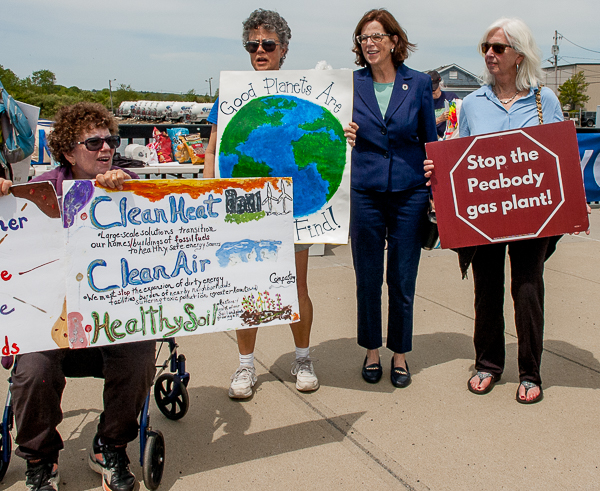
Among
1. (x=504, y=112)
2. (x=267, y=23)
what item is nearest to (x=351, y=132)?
(x=267, y=23)

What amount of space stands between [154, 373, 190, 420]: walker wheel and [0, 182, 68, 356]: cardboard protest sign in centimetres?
73

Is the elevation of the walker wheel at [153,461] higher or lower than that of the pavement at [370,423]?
higher

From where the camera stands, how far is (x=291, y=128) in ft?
9.39

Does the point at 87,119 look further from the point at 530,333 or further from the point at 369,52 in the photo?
the point at 530,333

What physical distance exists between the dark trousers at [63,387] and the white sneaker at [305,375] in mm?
1051

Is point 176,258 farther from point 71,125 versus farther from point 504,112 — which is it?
point 504,112

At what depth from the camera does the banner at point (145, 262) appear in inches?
86.0

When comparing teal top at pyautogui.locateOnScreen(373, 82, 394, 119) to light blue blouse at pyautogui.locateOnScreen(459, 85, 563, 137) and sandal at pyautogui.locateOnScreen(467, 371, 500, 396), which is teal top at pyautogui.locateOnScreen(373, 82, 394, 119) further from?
sandal at pyautogui.locateOnScreen(467, 371, 500, 396)

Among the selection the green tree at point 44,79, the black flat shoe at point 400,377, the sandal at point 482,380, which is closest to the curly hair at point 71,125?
the black flat shoe at point 400,377

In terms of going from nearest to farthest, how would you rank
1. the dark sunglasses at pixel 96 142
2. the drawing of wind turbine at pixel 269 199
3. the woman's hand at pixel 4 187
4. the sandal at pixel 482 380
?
the woman's hand at pixel 4 187, the dark sunglasses at pixel 96 142, the drawing of wind turbine at pixel 269 199, the sandal at pixel 482 380

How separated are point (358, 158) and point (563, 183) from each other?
3.54 feet

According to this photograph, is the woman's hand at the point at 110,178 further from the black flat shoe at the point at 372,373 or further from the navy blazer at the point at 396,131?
the black flat shoe at the point at 372,373

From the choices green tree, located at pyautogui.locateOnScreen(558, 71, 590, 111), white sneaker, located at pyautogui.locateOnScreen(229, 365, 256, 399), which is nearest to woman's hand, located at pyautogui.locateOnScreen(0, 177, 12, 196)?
white sneaker, located at pyautogui.locateOnScreen(229, 365, 256, 399)

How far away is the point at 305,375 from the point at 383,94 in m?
1.63
